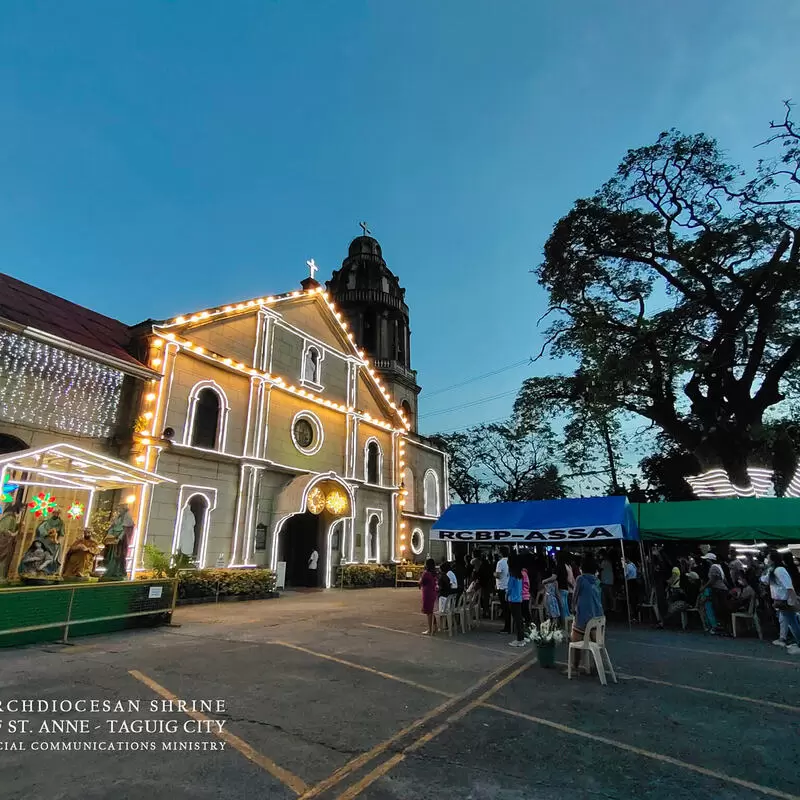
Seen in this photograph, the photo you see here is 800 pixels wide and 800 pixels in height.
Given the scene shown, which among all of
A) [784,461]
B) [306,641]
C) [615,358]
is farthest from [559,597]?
[784,461]

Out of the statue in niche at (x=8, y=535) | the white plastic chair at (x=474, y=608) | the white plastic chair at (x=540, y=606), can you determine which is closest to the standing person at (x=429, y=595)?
the white plastic chair at (x=474, y=608)

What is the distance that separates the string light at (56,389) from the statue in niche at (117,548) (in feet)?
12.0

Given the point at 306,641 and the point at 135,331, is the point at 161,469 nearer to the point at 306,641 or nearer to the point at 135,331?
the point at 135,331

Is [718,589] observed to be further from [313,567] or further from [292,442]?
[292,442]

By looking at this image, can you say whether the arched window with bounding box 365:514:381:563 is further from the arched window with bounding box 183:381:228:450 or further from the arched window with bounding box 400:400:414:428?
the arched window with bounding box 400:400:414:428

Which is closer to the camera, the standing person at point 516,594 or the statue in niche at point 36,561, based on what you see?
the standing person at point 516,594

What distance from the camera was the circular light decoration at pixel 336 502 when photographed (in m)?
19.8

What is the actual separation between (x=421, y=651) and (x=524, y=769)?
4.91 m

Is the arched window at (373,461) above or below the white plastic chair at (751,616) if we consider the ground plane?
above

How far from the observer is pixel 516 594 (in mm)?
9961

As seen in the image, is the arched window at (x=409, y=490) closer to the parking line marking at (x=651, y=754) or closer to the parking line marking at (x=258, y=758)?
the parking line marking at (x=651, y=754)

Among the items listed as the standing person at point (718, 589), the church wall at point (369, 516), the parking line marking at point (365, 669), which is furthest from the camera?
the church wall at point (369, 516)

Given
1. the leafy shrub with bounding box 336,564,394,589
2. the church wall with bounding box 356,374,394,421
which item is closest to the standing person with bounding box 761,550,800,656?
the leafy shrub with bounding box 336,564,394,589

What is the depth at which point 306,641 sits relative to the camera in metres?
9.22
